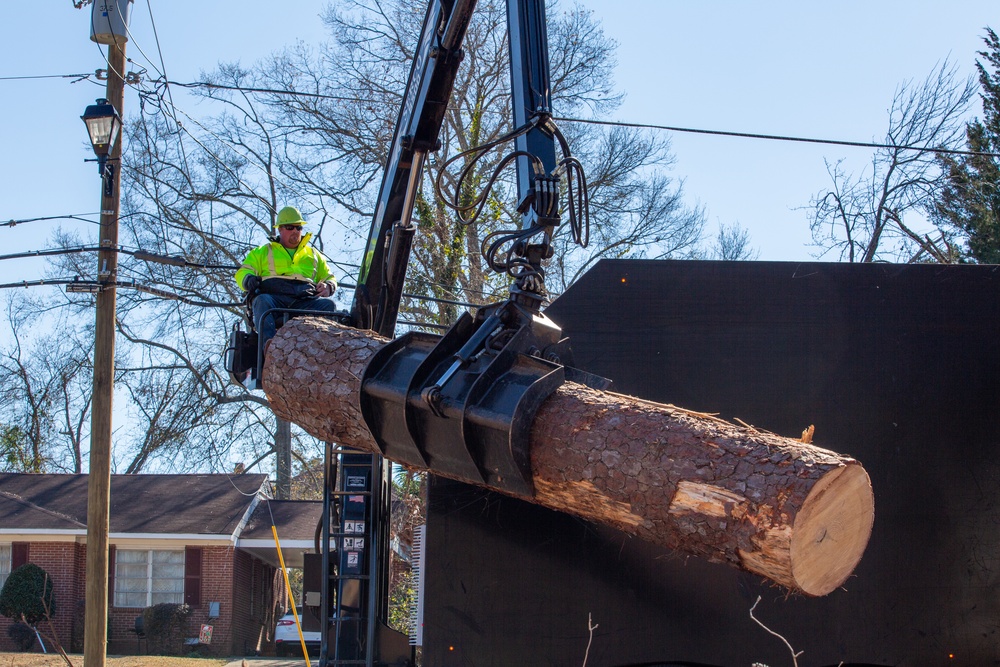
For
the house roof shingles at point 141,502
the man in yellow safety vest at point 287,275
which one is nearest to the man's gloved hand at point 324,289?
the man in yellow safety vest at point 287,275

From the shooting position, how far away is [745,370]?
5.89m

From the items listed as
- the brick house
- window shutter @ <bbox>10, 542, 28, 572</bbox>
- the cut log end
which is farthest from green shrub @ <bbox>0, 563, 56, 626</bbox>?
the cut log end

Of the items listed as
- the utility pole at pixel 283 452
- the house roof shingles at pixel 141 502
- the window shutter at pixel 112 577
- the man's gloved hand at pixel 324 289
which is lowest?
the window shutter at pixel 112 577

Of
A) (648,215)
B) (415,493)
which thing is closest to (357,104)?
(648,215)

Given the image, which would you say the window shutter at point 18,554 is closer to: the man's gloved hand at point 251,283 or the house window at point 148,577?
the house window at point 148,577

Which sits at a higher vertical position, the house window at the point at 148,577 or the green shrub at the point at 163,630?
the house window at the point at 148,577

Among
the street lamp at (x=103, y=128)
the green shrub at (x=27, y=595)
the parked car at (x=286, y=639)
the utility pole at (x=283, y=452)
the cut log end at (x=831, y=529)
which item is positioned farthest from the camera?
the utility pole at (x=283, y=452)

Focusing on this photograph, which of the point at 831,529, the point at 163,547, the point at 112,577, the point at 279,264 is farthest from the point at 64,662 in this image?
the point at 831,529

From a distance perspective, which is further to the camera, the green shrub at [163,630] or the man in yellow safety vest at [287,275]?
the green shrub at [163,630]

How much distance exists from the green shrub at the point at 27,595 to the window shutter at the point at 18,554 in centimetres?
52

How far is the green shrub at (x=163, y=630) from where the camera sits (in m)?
20.0

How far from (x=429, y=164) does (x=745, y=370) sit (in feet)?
47.9

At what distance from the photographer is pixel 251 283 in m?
7.19

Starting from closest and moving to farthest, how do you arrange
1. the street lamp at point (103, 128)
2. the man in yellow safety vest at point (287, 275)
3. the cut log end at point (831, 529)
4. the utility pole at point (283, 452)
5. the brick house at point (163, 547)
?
the cut log end at point (831, 529), the man in yellow safety vest at point (287, 275), the street lamp at point (103, 128), the brick house at point (163, 547), the utility pole at point (283, 452)
